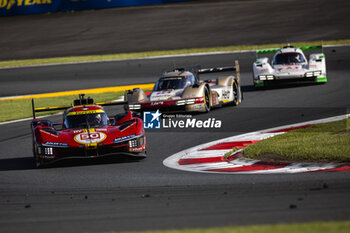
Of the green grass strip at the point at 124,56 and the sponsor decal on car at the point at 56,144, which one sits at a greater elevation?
the green grass strip at the point at 124,56

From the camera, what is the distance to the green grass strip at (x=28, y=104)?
1862cm

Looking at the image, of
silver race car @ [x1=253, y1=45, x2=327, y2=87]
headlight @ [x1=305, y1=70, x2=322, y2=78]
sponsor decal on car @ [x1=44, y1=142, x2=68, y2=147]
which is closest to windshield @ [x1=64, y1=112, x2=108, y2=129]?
sponsor decal on car @ [x1=44, y1=142, x2=68, y2=147]

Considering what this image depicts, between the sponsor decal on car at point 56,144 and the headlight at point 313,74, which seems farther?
the headlight at point 313,74

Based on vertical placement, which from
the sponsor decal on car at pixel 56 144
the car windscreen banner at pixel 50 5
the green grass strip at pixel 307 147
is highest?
the car windscreen banner at pixel 50 5

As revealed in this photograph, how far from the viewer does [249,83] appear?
22781mm

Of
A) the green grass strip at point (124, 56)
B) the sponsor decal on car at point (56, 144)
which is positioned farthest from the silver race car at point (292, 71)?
the sponsor decal on car at point (56, 144)

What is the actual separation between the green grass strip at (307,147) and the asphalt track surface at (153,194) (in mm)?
1016

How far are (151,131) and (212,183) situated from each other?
619 centimetres

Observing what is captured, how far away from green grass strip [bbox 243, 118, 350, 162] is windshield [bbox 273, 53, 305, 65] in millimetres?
8674

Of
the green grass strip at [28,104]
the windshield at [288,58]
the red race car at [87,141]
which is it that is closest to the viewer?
the red race car at [87,141]

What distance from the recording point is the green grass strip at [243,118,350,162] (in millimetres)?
9799

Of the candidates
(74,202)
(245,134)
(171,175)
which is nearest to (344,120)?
(245,134)

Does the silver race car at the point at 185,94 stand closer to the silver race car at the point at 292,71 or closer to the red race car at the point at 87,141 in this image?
the silver race car at the point at 292,71

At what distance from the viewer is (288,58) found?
21141 millimetres
